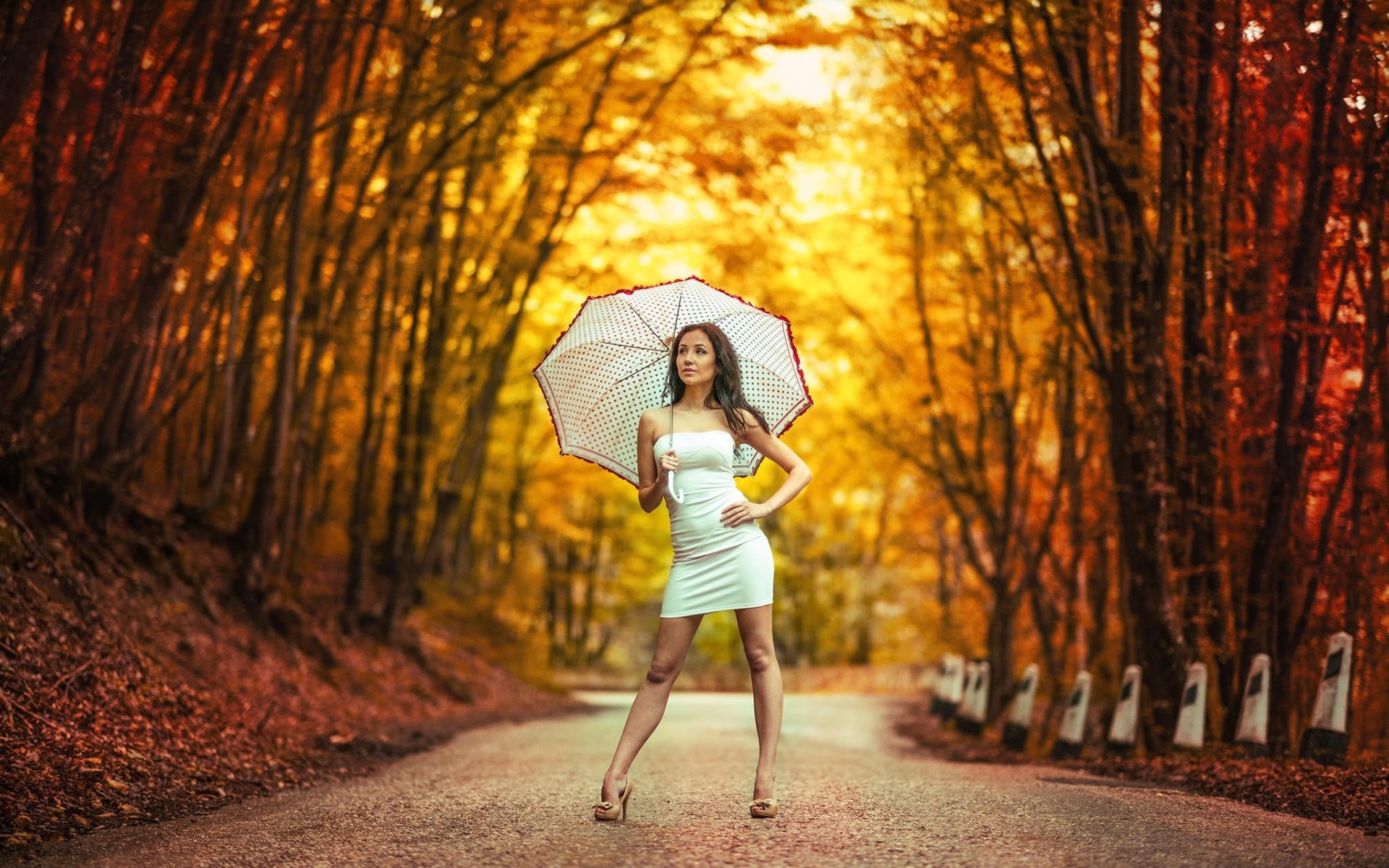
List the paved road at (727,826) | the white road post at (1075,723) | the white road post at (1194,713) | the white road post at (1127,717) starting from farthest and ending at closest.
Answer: the white road post at (1075,723)
the white road post at (1127,717)
the white road post at (1194,713)
the paved road at (727,826)

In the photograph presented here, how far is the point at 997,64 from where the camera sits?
10523mm

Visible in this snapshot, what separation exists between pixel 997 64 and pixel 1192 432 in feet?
A: 11.9

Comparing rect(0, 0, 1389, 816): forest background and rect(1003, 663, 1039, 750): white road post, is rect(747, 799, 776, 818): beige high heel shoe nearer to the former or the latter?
rect(0, 0, 1389, 816): forest background

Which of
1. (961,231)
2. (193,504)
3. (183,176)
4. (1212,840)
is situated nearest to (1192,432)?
(1212,840)

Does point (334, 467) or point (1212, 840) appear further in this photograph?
point (334, 467)

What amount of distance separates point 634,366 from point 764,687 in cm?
151

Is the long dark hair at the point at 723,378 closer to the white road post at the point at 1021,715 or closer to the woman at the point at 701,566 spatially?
the woman at the point at 701,566

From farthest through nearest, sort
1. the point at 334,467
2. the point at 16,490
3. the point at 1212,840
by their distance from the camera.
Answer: the point at 334,467
the point at 16,490
the point at 1212,840

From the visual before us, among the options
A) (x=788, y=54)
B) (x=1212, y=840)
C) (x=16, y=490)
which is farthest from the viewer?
(x=788, y=54)

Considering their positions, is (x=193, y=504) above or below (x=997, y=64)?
below

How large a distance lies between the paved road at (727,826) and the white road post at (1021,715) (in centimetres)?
360

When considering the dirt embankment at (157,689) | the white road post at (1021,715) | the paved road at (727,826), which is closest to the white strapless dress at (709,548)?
the paved road at (727,826)

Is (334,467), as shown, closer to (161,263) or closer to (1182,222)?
(161,263)

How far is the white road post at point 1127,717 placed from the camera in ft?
29.1
